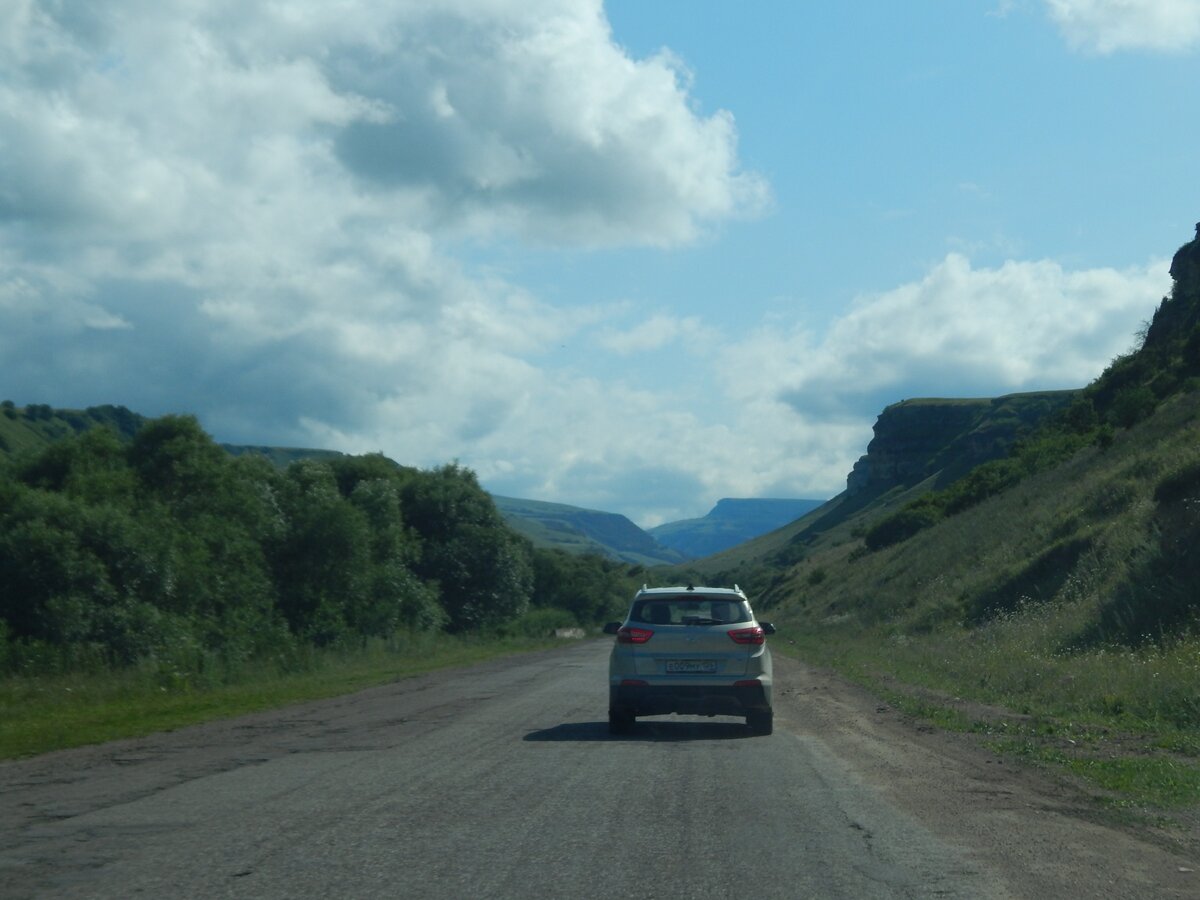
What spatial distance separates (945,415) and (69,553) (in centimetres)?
15294

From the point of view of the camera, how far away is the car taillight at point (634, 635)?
14.8m

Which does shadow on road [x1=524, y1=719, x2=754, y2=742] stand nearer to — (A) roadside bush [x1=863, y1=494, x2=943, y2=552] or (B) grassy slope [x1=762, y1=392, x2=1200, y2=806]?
(B) grassy slope [x1=762, y1=392, x2=1200, y2=806]

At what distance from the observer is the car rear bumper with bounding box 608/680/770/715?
1452 cm

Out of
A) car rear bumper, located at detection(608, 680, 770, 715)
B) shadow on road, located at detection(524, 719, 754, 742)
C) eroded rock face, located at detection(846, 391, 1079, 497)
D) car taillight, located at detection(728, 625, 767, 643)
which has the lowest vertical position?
shadow on road, located at detection(524, 719, 754, 742)

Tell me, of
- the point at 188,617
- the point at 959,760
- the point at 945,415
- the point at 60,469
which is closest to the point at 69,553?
the point at 188,617

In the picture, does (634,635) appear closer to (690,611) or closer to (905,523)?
(690,611)

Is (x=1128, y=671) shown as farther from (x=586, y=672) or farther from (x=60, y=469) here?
(x=60, y=469)

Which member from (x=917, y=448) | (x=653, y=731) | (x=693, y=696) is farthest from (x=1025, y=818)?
(x=917, y=448)

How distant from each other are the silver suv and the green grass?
6.33 metres

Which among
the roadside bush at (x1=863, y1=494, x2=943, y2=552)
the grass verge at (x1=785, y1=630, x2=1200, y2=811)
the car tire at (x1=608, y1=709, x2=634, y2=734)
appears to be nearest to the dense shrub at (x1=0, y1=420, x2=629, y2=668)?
the car tire at (x1=608, y1=709, x2=634, y2=734)

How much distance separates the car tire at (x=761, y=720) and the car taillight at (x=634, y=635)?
62.1 inches

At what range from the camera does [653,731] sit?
15430 millimetres

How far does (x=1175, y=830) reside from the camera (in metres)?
8.53

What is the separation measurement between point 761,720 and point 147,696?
11805mm
